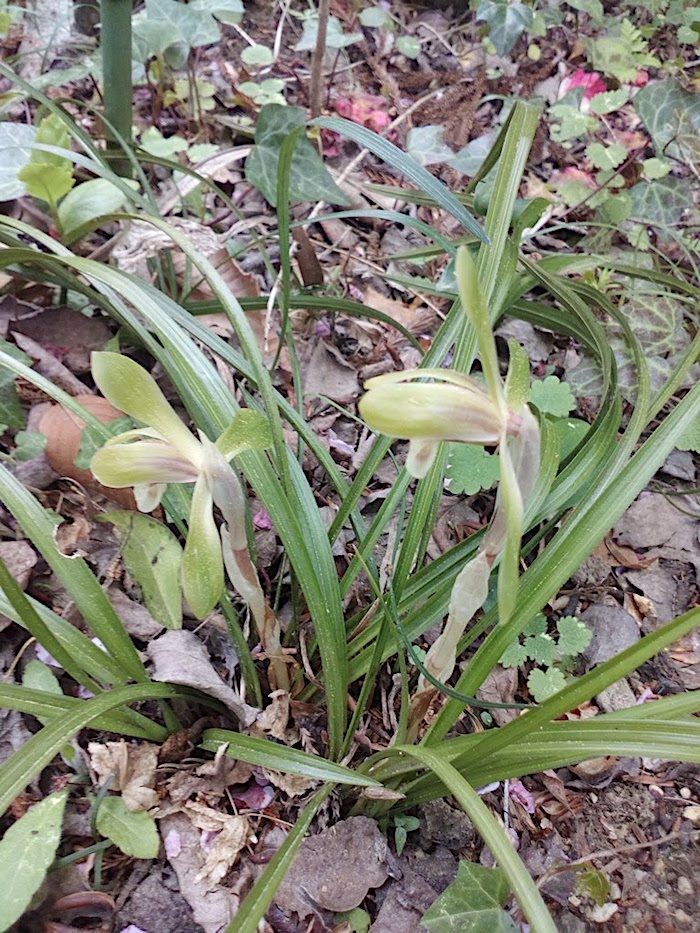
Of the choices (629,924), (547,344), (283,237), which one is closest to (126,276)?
(283,237)

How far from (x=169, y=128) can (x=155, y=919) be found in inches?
101

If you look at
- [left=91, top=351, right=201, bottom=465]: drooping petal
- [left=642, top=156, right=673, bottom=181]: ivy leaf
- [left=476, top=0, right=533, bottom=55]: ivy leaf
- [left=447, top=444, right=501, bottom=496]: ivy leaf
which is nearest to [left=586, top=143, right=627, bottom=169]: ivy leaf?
[left=642, top=156, right=673, bottom=181]: ivy leaf

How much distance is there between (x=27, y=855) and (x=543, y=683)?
1.07 m

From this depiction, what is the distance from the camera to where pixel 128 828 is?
1.25m

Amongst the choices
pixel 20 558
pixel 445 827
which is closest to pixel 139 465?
pixel 20 558

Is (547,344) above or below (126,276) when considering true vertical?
below

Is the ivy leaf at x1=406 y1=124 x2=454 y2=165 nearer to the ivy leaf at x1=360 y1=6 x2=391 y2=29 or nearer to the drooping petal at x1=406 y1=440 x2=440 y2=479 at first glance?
the ivy leaf at x1=360 y1=6 x2=391 y2=29

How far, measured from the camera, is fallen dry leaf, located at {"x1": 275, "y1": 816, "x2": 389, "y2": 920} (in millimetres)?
1257

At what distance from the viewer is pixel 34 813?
3.75 ft

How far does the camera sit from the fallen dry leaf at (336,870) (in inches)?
49.5

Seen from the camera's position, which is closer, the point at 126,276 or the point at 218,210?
the point at 126,276

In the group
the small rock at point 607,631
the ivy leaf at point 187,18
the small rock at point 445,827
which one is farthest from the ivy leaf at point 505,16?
the small rock at point 445,827

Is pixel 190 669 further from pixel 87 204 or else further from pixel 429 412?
pixel 87 204

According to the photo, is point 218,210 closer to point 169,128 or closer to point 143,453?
point 169,128
